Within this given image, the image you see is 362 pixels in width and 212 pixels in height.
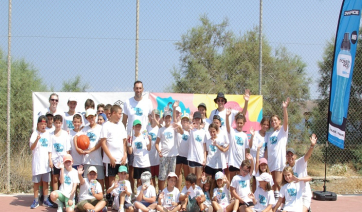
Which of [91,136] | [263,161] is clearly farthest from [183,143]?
[91,136]

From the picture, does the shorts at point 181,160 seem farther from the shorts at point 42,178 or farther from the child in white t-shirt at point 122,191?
the shorts at point 42,178

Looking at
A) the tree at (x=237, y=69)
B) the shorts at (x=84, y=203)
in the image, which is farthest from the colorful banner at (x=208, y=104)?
the shorts at (x=84, y=203)

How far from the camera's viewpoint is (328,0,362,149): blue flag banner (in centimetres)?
852

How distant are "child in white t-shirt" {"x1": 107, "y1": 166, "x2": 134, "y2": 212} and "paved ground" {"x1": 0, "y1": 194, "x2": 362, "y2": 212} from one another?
1.56 ft

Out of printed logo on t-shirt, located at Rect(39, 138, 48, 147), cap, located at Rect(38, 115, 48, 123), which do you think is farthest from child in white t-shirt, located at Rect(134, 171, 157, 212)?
cap, located at Rect(38, 115, 48, 123)

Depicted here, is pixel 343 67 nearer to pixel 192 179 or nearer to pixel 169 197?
pixel 192 179

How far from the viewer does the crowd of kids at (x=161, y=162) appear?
7012mm

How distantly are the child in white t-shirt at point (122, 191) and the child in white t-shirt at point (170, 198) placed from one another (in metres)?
0.50

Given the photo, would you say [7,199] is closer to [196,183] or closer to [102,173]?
[102,173]

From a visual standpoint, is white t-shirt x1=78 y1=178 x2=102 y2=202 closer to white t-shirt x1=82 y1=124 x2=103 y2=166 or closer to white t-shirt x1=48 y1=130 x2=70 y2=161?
white t-shirt x1=82 y1=124 x2=103 y2=166

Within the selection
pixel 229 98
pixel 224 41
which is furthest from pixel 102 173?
pixel 224 41

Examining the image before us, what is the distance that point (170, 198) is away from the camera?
7012mm

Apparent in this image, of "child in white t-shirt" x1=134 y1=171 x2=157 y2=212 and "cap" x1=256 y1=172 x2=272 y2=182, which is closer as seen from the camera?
"cap" x1=256 y1=172 x2=272 y2=182

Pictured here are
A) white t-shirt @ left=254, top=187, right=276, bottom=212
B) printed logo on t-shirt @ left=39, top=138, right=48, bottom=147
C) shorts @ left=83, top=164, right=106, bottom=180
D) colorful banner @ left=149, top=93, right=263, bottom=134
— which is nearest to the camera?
white t-shirt @ left=254, top=187, right=276, bottom=212
